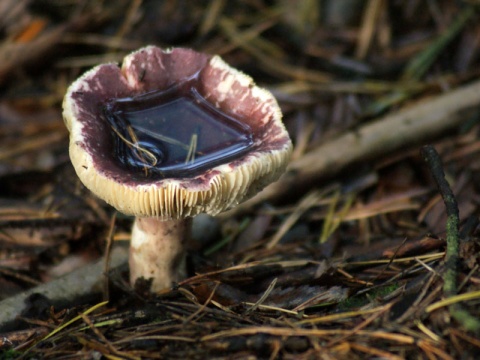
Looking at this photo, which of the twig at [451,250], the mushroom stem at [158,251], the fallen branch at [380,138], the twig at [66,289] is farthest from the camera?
the fallen branch at [380,138]

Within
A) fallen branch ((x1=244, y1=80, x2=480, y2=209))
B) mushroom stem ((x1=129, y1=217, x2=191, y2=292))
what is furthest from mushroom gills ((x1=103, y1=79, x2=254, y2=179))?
fallen branch ((x1=244, y1=80, x2=480, y2=209))

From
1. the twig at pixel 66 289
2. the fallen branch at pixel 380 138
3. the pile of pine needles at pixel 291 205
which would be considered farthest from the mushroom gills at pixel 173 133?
the fallen branch at pixel 380 138

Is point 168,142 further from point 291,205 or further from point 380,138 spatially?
point 380,138

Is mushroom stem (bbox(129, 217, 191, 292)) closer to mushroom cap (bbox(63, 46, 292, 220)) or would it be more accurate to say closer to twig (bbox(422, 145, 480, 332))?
mushroom cap (bbox(63, 46, 292, 220))

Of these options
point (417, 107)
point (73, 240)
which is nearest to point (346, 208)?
point (417, 107)

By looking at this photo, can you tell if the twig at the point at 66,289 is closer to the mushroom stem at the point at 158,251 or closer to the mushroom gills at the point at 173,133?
the mushroom stem at the point at 158,251

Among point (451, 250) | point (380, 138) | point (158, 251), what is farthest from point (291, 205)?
point (451, 250)

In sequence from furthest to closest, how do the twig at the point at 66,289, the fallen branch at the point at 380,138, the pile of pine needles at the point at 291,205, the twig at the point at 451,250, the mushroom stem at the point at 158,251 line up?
the fallen branch at the point at 380,138, the mushroom stem at the point at 158,251, the twig at the point at 66,289, the pile of pine needles at the point at 291,205, the twig at the point at 451,250
